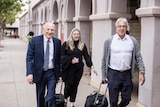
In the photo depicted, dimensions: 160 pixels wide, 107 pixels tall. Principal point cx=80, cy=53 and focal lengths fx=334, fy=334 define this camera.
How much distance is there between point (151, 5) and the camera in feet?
22.4

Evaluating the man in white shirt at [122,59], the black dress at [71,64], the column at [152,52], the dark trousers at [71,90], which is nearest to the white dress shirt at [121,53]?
the man in white shirt at [122,59]

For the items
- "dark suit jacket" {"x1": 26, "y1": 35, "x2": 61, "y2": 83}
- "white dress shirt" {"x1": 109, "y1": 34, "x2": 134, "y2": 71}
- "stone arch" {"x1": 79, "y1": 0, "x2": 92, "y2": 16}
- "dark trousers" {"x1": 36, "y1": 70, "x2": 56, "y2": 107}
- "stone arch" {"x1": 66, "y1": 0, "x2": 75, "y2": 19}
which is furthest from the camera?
"stone arch" {"x1": 66, "y1": 0, "x2": 75, "y2": 19}

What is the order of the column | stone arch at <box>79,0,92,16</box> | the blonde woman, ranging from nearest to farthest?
1. the column
2. the blonde woman
3. stone arch at <box>79,0,92,16</box>

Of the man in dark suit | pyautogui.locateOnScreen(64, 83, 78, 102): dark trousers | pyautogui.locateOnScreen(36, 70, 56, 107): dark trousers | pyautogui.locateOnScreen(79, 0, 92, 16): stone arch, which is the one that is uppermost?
pyautogui.locateOnScreen(79, 0, 92, 16): stone arch

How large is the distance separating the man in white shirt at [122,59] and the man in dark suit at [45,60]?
977 millimetres

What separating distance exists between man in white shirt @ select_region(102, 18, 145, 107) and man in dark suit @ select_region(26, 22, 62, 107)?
977 millimetres

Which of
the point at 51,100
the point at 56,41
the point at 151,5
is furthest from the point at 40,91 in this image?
the point at 151,5

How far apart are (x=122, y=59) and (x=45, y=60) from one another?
1414 millimetres

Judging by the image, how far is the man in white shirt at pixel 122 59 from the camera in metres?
5.58

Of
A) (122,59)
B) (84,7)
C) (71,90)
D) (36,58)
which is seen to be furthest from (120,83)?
(84,7)

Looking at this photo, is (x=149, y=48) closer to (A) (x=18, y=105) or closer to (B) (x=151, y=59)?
(B) (x=151, y=59)

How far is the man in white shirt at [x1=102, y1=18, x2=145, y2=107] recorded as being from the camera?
558cm

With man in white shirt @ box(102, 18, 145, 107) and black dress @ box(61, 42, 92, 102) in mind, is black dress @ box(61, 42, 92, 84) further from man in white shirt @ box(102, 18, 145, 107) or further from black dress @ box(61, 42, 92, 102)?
man in white shirt @ box(102, 18, 145, 107)

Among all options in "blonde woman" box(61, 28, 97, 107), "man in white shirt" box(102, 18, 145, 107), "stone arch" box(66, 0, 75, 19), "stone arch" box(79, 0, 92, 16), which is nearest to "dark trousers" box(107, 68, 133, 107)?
"man in white shirt" box(102, 18, 145, 107)
